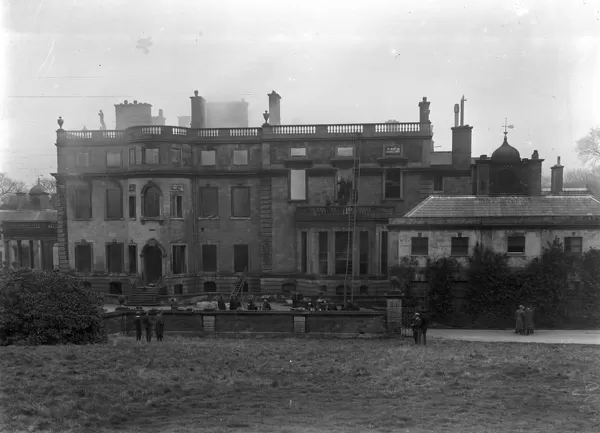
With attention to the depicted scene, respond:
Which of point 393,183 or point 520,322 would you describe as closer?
point 520,322

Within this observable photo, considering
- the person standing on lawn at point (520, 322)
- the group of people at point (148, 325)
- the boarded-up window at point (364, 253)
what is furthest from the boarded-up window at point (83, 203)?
the person standing on lawn at point (520, 322)

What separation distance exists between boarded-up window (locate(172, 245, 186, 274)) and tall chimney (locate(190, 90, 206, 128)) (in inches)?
373

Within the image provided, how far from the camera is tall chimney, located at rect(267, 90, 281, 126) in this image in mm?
46344

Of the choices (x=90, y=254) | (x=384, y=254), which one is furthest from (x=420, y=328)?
(x=90, y=254)

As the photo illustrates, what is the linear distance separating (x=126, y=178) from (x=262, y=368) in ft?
95.4

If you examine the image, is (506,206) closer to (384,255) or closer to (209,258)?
(384,255)

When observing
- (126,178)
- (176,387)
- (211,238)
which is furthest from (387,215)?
(176,387)

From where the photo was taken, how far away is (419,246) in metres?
35.3

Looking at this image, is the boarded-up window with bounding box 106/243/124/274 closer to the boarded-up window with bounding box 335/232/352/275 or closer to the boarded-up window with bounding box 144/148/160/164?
the boarded-up window with bounding box 144/148/160/164

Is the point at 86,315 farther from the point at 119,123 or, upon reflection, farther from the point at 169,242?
the point at 119,123

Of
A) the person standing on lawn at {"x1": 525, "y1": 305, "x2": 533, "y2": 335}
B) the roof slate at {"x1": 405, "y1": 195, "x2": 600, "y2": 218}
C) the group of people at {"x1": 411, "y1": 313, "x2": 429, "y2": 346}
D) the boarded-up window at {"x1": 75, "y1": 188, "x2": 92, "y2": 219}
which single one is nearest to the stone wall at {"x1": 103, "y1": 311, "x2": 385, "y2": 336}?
the group of people at {"x1": 411, "y1": 313, "x2": 429, "y2": 346}

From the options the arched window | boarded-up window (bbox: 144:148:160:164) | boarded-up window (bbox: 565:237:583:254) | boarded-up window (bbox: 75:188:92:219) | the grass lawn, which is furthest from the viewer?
boarded-up window (bbox: 75:188:92:219)

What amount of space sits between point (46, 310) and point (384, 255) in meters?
23.8

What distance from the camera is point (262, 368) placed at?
61.0 feet
